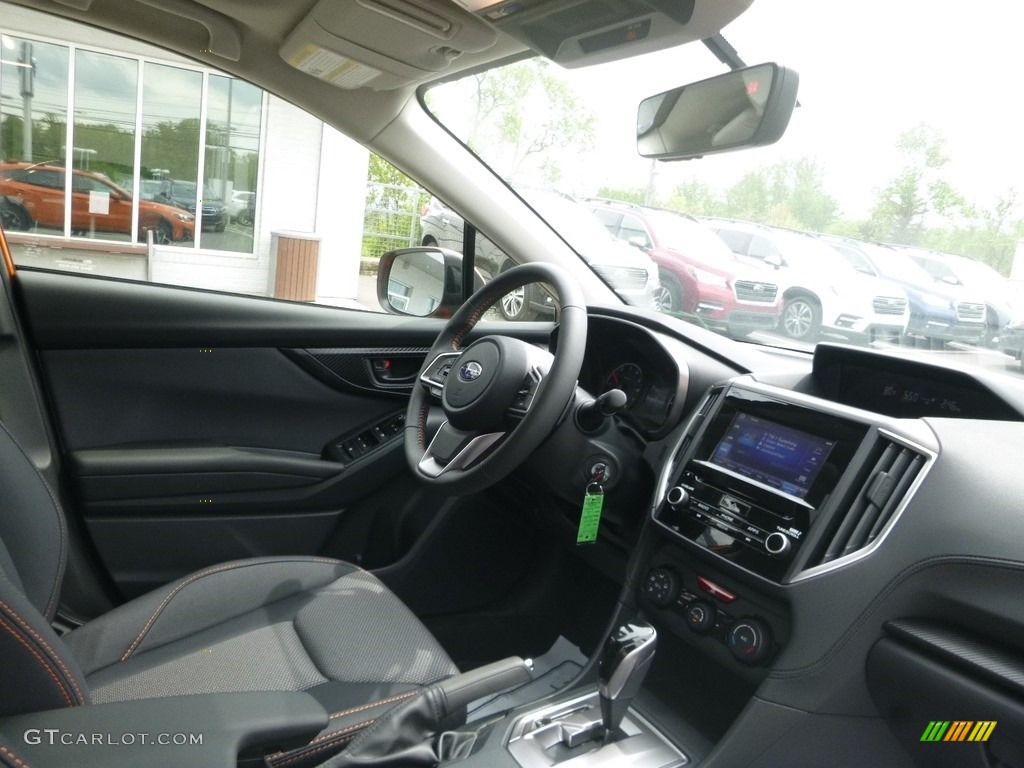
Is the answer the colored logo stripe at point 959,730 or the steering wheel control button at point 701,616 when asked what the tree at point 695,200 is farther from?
the colored logo stripe at point 959,730

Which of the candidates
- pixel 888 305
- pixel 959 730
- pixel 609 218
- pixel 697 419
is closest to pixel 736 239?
pixel 609 218

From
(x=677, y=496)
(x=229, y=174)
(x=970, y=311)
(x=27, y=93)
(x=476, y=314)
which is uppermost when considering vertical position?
(x=27, y=93)

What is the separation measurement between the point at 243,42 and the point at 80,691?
5.43ft

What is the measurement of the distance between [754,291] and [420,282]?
107 cm

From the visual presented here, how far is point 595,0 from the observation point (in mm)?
1627

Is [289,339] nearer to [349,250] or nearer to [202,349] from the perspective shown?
[202,349]

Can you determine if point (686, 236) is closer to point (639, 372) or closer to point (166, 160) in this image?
point (639, 372)

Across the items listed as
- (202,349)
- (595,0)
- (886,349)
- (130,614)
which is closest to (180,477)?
(202,349)

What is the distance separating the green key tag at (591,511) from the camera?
6.20 feet

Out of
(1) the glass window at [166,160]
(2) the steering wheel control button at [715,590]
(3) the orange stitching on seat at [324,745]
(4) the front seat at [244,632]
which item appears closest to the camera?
(3) the orange stitching on seat at [324,745]

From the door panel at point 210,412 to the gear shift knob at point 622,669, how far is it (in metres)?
1.05

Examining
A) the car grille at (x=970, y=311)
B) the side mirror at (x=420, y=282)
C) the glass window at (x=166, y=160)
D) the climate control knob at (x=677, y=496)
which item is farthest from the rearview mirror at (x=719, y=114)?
the glass window at (x=166, y=160)

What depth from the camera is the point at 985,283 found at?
186 centimetres

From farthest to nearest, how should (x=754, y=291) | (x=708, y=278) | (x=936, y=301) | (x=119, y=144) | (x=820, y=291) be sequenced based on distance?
(x=119, y=144)
(x=708, y=278)
(x=754, y=291)
(x=820, y=291)
(x=936, y=301)
